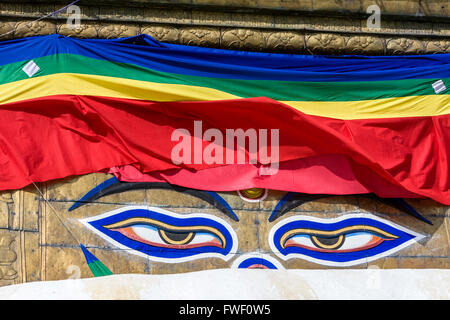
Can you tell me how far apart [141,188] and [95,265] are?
75cm

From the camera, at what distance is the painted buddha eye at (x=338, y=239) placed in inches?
207

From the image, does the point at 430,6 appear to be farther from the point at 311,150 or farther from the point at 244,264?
the point at 244,264

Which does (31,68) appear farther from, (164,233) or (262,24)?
(262,24)

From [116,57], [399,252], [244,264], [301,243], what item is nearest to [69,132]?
[116,57]

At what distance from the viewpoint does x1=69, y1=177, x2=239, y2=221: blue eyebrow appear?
519cm

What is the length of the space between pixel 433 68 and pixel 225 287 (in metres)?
3.02

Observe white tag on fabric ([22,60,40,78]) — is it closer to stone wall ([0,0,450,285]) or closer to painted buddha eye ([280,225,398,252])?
stone wall ([0,0,450,285])

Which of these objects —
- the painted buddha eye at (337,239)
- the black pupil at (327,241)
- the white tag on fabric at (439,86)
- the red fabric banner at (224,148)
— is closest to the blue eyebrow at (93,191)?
the red fabric banner at (224,148)

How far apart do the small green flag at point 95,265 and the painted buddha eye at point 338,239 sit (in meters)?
1.40

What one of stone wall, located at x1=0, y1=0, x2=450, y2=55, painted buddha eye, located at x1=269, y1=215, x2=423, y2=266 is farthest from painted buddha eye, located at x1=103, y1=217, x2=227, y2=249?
stone wall, located at x1=0, y1=0, x2=450, y2=55

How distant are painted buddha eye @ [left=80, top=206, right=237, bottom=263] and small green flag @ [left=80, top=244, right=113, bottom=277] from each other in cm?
19

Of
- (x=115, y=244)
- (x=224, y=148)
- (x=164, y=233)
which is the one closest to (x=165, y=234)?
(x=164, y=233)

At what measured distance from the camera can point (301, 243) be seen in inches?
208

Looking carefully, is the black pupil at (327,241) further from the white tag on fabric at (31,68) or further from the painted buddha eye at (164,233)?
the white tag on fabric at (31,68)
